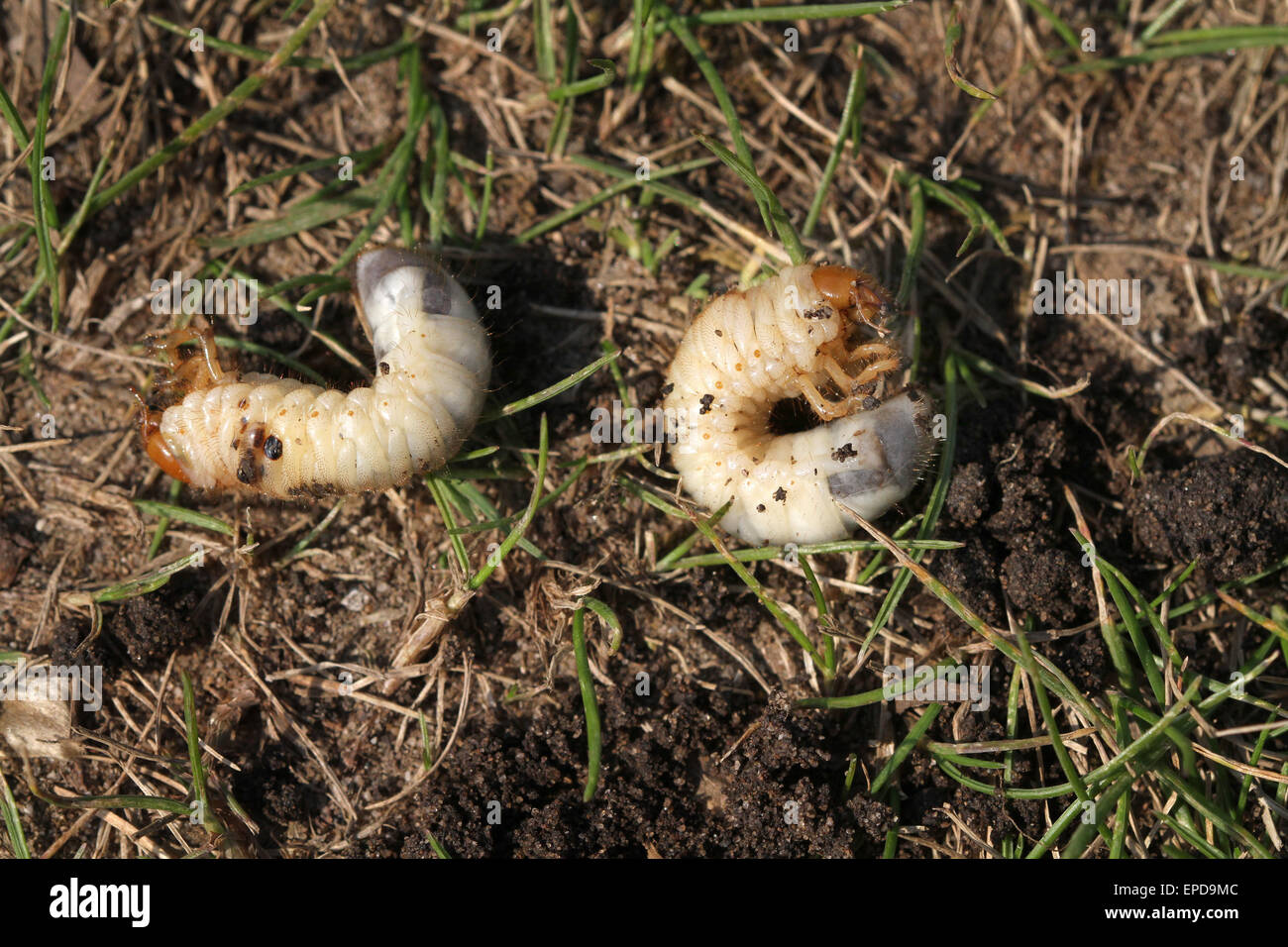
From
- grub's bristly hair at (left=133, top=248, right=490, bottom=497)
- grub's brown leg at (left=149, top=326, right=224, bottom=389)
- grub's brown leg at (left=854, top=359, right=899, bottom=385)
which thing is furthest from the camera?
grub's brown leg at (left=149, top=326, right=224, bottom=389)

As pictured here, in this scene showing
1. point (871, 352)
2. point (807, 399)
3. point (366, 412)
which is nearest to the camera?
point (366, 412)

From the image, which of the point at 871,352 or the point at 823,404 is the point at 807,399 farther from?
the point at 871,352

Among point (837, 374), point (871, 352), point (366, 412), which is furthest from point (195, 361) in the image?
point (871, 352)

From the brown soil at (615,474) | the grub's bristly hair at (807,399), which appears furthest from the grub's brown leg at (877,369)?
the brown soil at (615,474)

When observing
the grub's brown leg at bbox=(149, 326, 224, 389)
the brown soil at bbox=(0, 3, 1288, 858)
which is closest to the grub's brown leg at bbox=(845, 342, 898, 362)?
the brown soil at bbox=(0, 3, 1288, 858)

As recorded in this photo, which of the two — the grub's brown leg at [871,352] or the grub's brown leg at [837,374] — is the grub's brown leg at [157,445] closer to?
the grub's brown leg at [837,374]

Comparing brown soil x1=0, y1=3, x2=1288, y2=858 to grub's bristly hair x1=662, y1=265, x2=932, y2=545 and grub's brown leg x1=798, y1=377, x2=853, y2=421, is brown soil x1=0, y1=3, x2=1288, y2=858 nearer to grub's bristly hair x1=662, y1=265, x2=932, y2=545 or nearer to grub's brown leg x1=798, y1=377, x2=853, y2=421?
grub's bristly hair x1=662, y1=265, x2=932, y2=545
